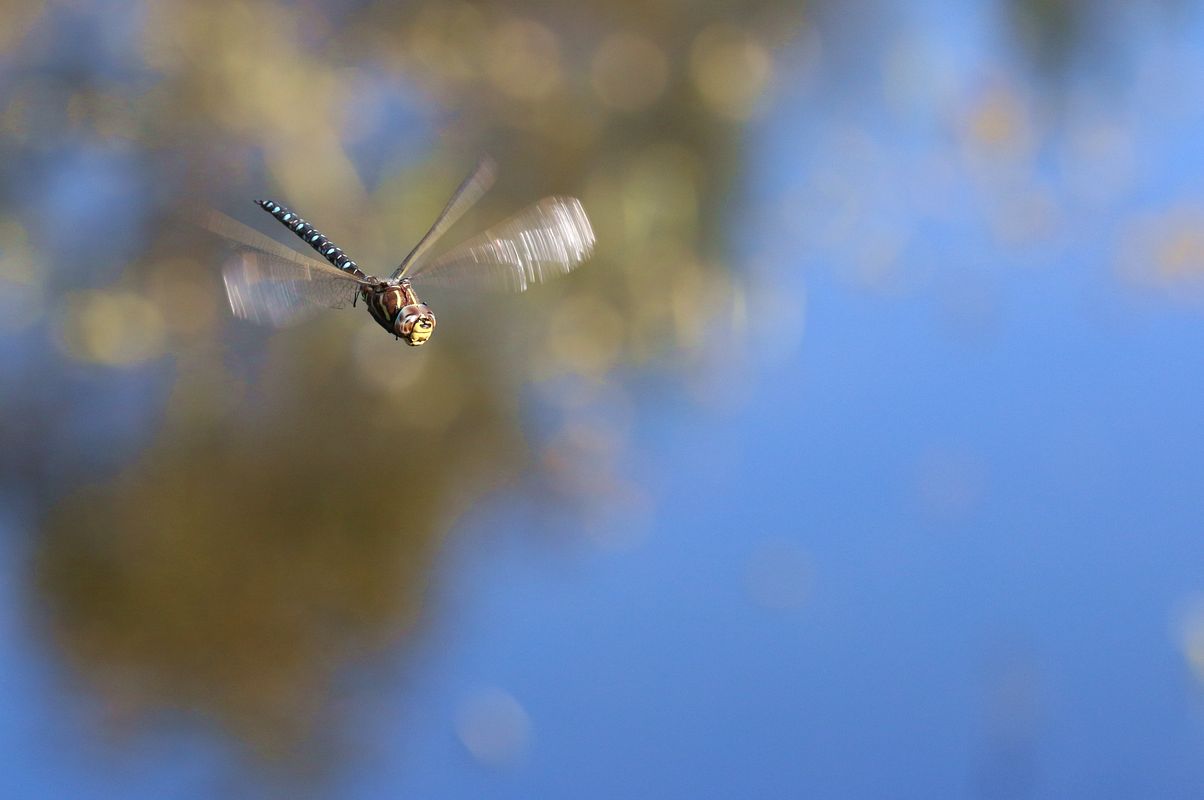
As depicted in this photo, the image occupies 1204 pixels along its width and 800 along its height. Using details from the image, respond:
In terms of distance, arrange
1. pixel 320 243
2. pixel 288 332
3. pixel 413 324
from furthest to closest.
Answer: pixel 288 332, pixel 320 243, pixel 413 324

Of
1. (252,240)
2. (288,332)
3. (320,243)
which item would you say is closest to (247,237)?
(252,240)

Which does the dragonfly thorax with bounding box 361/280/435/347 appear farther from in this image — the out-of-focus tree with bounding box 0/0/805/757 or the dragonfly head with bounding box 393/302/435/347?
the out-of-focus tree with bounding box 0/0/805/757

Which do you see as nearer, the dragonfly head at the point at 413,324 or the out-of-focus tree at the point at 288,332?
the dragonfly head at the point at 413,324

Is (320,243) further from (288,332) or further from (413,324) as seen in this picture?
(288,332)

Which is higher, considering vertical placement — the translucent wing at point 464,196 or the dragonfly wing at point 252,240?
the translucent wing at point 464,196

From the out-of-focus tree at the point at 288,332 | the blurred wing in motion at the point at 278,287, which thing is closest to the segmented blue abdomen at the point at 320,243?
the blurred wing in motion at the point at 278,287

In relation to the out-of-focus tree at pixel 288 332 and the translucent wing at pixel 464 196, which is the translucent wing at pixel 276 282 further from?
the out-of-focus tree at pixel 288 332

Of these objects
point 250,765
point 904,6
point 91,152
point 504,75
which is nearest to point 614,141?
point 504,75
